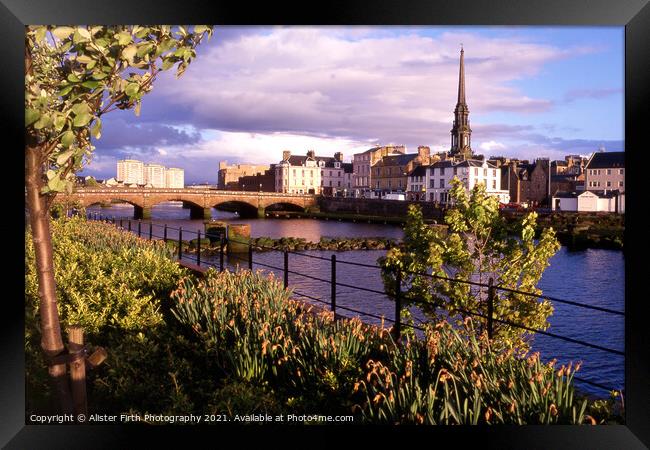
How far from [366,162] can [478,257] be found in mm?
86957

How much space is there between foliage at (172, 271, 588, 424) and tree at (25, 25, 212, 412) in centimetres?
170

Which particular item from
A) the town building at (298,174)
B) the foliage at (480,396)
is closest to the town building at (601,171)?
the town building at (298,174)

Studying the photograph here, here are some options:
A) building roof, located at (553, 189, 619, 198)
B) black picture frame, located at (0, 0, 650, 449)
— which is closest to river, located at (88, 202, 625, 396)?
black picture frame, located at (0, 0, 650, 449)

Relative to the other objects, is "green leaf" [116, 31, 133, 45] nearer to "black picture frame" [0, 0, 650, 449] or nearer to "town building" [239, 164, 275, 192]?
"black picture frame" [0, 0, 650, 449]

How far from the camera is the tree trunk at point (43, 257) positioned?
4.45 m

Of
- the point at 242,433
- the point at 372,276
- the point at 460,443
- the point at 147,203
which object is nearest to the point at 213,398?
the point at 242,433

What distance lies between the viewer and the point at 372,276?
2444 centimetres

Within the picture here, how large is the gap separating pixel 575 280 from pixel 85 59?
2309cm

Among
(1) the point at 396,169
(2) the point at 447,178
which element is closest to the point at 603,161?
(2) the point at 447,178

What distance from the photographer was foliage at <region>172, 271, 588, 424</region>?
4.38 metres

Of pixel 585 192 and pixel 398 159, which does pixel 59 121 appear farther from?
pixel 398 159
